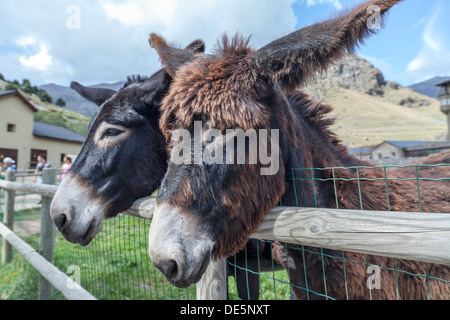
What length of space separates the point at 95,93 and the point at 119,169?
1.55 metres

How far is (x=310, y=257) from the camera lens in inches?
68.4

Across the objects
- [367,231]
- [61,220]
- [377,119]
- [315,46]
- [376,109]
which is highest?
[376,109]

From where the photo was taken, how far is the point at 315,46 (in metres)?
1.40

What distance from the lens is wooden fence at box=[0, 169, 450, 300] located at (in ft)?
3.06

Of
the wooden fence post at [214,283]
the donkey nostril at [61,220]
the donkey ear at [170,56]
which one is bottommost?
the wooden fence post at [214,283]

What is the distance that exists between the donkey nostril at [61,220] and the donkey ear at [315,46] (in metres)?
2.02

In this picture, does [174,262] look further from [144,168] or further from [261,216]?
[144,168]

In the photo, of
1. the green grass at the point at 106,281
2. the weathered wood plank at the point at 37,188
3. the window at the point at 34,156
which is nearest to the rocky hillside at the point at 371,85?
the window at the point at 34,156

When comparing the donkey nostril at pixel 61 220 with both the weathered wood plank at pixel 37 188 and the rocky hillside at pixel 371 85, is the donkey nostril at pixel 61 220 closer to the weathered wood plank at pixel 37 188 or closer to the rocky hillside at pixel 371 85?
the weathered wood plank at pixel 37 188

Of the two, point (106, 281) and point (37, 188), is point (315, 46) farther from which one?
point (106, 281)

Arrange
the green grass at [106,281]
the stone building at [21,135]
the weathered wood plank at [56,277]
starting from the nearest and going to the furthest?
the weathered wood plank at [56,277], the green grass at [106,281], the stone building at [21,135]

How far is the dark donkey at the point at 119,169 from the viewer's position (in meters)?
2.25

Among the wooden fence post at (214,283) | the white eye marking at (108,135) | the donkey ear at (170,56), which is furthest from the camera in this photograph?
the white eye marking at (108,135)

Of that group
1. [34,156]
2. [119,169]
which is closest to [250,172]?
[119,169]
